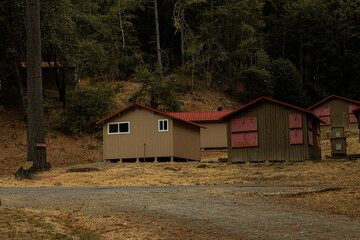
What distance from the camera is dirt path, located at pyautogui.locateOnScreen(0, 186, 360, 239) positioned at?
11.5 meters

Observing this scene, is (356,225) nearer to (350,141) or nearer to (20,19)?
(350,141)

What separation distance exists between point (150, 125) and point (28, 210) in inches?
989

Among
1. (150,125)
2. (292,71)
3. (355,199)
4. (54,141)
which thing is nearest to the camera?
(355,199)

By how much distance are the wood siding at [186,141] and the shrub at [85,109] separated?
10641mm

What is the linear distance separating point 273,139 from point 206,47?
3908 cm

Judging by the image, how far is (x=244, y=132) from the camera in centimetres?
3534

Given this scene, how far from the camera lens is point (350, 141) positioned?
46.2 metres

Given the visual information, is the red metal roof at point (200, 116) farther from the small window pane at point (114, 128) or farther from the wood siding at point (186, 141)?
the small window pane at point (114, 128)

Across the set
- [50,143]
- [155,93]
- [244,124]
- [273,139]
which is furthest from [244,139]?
[155,93]

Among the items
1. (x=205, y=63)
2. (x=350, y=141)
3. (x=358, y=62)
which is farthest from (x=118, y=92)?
(x=358, y=62)

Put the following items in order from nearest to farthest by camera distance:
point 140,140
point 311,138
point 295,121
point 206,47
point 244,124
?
point 295,121, point 244,124, point 311,138, point 140,140, point 206,47

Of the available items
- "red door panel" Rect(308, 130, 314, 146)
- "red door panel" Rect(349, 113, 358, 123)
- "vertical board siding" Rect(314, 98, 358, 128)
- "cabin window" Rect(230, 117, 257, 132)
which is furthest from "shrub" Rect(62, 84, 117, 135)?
"red door panel" Rect(349, 113, 358, 123)

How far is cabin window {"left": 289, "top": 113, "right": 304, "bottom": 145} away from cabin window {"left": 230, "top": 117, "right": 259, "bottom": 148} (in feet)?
7.59

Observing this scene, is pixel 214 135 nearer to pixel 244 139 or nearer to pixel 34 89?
pixel 244 139
